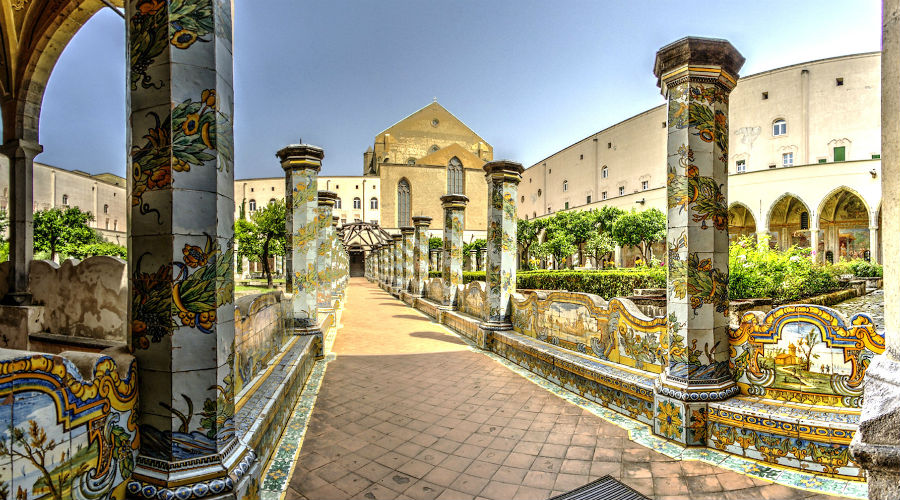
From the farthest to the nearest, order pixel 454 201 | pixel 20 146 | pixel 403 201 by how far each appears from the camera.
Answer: pixel 403 201
pixel 454 201
pixel 20 146

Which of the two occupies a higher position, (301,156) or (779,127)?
(779,127)

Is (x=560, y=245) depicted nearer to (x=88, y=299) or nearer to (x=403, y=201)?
(x=403, y=201)

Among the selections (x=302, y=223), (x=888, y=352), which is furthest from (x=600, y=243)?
(x=888, y=352)

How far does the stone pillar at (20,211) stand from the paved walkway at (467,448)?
16.0ft

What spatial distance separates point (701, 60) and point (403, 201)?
49.0 meters

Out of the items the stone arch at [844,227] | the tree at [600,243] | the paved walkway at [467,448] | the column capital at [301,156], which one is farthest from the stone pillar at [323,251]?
the stone arch at [844,227]

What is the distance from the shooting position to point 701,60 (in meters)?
3.83

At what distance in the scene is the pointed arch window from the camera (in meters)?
51.6

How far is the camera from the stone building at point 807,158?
2566 cm

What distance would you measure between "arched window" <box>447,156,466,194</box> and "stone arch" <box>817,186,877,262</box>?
34.9 meters

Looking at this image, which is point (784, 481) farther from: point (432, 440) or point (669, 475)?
point (432, 440)

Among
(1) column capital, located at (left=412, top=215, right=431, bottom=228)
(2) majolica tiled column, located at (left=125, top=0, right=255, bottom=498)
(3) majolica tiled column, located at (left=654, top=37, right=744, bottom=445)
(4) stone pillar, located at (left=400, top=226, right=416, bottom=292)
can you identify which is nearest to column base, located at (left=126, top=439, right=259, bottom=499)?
(2) majolica tiled column, located at (left=125, top=0, right=255, bottom=498)

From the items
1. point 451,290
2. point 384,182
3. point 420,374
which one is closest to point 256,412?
point 420,374

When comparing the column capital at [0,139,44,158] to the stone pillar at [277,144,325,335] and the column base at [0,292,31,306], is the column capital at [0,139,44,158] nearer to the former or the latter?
the column base at [0,292,31,306]
